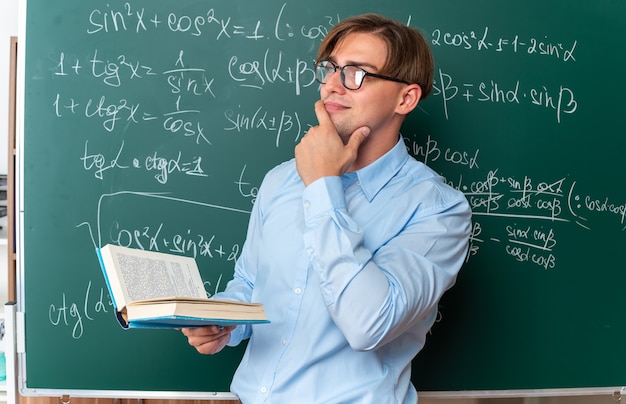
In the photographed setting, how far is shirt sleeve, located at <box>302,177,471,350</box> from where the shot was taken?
1.17 metres

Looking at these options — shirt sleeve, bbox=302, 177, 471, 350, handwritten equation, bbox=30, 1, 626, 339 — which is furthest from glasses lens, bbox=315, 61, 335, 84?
handwritten equation, bbox=30, 1, 626, 339

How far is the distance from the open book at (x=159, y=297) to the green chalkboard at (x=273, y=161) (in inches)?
27.3

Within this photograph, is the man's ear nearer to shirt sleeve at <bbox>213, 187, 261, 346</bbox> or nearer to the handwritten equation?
shirt sleeve at <bbox>213, 187, 261, 346</bbox>

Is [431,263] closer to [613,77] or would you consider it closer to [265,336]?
[265,336]

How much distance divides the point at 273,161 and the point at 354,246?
0.93 m

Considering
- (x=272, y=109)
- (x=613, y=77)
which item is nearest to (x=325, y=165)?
(x=272, y=109)

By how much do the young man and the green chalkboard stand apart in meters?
0.54

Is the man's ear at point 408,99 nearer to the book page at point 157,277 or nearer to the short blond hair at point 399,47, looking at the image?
the short blond hair at point 399,47

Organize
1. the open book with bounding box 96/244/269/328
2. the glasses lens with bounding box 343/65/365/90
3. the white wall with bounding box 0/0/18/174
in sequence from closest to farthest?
1. the open book with bounding box 96/244/269/328
2. the glasses lens with bounding box 343/65/365/90
3. the white wall with bounding box 0/0/18/174

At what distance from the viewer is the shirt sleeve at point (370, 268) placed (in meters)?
1.17

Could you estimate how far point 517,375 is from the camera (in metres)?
2.17

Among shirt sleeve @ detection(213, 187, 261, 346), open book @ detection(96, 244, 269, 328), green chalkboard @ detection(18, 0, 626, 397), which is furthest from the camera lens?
green chalkboard @ detection(18, 0, 626, 397)

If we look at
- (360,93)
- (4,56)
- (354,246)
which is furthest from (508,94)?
(4,56)

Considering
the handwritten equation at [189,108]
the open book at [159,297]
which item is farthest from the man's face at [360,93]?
the handwritten equation at [189,108]
